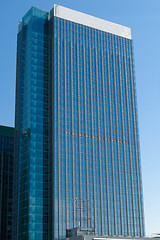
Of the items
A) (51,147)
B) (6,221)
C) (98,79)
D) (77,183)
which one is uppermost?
(98,79)

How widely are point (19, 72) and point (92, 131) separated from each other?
33082 millimetres

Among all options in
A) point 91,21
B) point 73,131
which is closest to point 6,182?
point 73,131

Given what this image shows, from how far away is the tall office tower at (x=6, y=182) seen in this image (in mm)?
161125

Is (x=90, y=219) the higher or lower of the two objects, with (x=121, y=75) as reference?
lower

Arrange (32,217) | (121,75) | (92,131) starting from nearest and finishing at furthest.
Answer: (32,217) → (92,131) → (121,75)

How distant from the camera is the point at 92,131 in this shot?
145500mm

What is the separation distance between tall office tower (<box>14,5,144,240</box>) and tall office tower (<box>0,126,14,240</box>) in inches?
1114

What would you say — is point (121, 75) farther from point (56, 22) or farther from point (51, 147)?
point (51, 147)

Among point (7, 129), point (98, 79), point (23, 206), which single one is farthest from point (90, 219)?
point (7, 129)

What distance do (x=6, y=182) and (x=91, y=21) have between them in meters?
69.3

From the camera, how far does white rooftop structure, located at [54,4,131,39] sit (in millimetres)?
151250

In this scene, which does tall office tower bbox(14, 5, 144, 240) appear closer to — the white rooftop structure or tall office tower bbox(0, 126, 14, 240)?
the white rooftop structure

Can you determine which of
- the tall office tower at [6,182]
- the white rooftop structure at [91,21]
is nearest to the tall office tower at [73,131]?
the white rooftop structure at [91,21]

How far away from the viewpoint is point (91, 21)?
6240 inches
